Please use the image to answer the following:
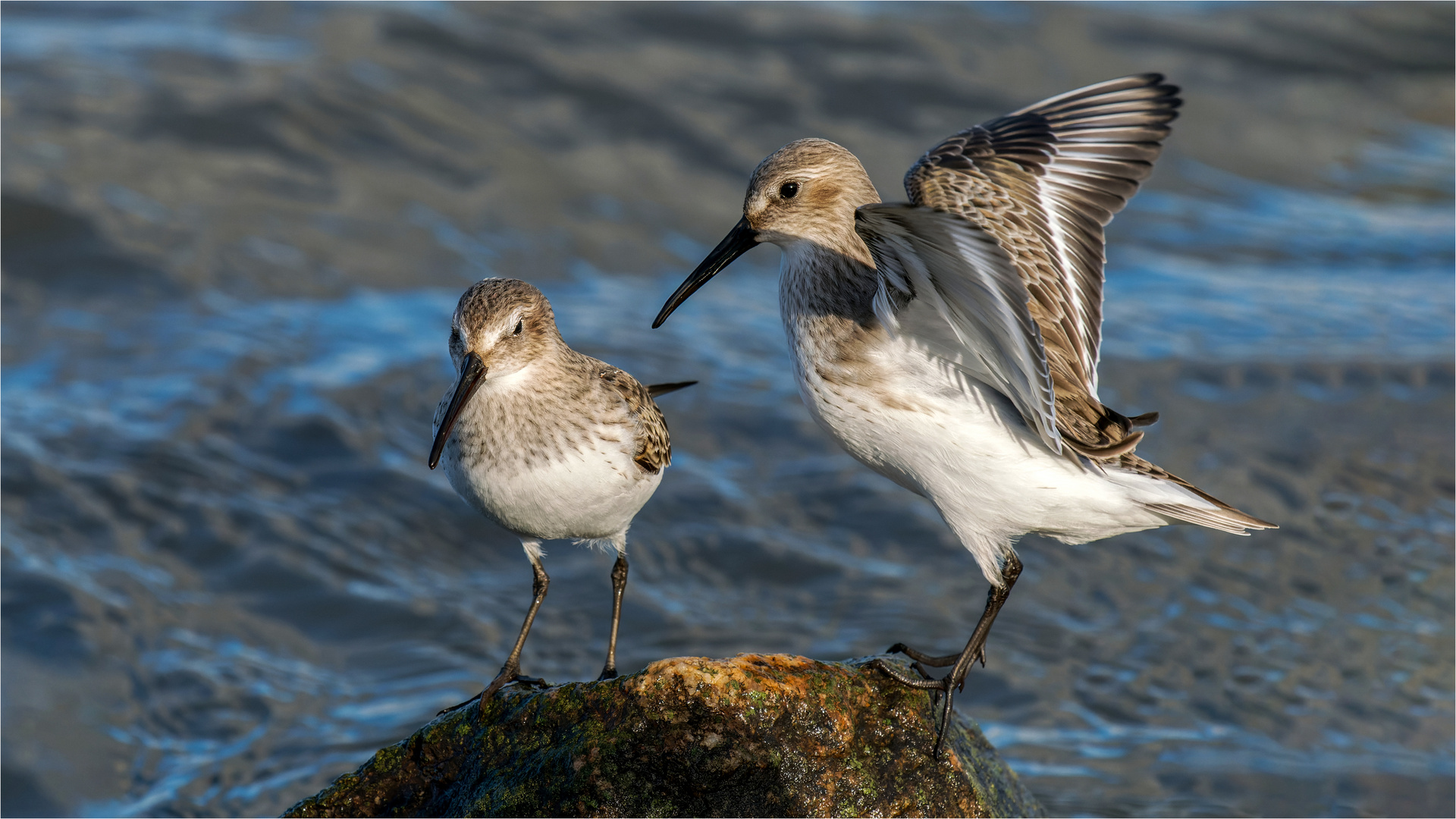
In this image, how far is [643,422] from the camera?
17.2ft

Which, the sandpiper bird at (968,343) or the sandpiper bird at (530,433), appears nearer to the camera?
the sandpiper bird at (968,343)

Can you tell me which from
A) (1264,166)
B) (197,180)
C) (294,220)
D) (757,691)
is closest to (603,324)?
(294,220)

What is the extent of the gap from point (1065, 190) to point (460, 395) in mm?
2759

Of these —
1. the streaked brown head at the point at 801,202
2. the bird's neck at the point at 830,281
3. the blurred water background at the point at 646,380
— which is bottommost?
the blurred water background at the point at 646,380

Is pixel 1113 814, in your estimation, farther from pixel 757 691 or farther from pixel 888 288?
pixel 888 288

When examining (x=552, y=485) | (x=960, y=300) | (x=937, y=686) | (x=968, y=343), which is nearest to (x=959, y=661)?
(x=937, y=686)

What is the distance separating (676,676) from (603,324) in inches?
260

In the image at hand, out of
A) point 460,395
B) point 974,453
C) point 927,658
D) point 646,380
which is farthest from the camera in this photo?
point 646,380

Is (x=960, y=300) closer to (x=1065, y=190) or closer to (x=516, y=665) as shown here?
(x=1065, y=190)

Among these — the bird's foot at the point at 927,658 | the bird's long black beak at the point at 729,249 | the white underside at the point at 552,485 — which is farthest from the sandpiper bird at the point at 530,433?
the bird's foot at the point at 927,658

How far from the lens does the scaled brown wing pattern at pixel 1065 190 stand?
16.6 ft

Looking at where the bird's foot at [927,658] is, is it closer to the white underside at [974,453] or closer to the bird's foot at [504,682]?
the white underside at [974,453]

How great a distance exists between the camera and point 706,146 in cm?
1328

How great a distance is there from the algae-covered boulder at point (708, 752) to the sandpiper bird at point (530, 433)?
32cm
